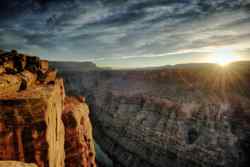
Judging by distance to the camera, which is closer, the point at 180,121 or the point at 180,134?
the point at 180,134

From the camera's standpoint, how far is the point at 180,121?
22.4m

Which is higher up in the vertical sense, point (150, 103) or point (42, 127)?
point (42, 127)

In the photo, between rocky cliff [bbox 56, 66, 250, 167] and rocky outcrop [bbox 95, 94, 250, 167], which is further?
rocky cliff [bbox 56, 66, 250, 167]

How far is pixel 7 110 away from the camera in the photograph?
4727 millimetres

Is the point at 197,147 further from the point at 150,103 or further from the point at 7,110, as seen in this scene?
the point at 7,110

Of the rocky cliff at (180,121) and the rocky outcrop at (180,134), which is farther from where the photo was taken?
the rocky cliff at (180,121)

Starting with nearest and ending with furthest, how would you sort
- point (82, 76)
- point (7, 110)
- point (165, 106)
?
point (7, 110) → point (165, 106) → point (82, 76)

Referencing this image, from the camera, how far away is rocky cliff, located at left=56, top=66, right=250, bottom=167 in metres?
18.7

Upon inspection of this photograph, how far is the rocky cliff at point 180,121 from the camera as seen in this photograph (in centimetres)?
1872

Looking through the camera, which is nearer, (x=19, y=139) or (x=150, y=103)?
(x=19, y=139)

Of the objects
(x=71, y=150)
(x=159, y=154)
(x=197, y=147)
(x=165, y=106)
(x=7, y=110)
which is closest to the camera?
(x=7, y=110)

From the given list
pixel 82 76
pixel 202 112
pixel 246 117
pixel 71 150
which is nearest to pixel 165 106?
pixel 202 112

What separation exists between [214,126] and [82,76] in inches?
1659

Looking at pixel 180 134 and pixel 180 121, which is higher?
pixel 180 121
